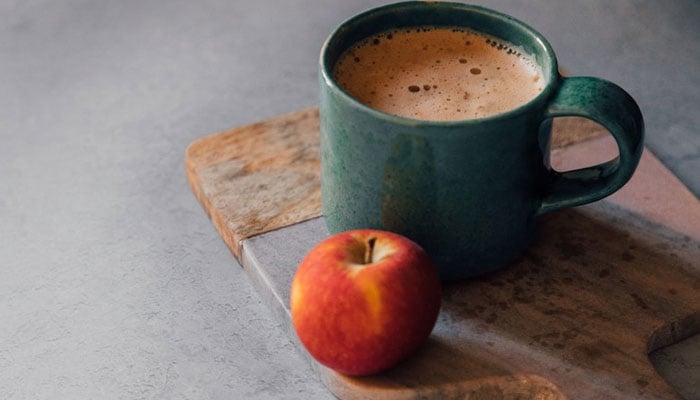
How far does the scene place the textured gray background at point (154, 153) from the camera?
3.06 feet

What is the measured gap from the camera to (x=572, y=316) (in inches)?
34.0

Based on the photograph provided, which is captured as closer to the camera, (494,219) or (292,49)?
(494,219)

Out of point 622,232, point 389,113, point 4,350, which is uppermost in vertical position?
point 389,113

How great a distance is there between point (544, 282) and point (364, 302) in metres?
0.20

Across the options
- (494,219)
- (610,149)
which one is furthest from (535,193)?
(610,149)

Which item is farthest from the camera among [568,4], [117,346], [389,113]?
[568,4]

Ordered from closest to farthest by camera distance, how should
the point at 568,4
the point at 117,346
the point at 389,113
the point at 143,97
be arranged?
the point at 389,113
the point at 117,346
the point at 143,97
the point at 568,4

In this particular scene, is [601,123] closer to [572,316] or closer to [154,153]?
[572,316]

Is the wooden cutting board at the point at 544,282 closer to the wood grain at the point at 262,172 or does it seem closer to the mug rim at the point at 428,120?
the wood grain at the point at 262,172

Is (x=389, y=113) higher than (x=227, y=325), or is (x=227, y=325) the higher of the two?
(x=389, y=113)

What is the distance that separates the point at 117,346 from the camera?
0.95 meters

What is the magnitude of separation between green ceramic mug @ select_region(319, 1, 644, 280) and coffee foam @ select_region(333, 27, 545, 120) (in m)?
0.01

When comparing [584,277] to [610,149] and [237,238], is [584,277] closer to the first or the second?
[610,149]

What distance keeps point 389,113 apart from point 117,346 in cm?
33
